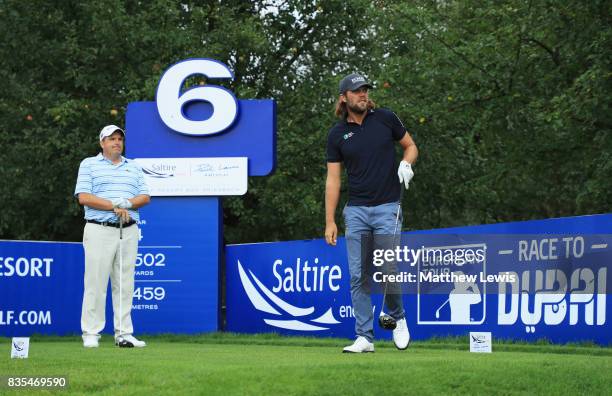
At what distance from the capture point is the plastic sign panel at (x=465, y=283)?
1085 cm

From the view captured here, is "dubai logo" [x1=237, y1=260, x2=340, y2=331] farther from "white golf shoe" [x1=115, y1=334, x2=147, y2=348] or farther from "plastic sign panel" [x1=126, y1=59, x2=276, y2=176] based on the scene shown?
"white golf shoe" [x1=115, y1=334, x2=147, y2=348]

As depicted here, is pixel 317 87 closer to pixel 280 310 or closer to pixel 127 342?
pixel 280 310

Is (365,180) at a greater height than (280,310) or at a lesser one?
greater

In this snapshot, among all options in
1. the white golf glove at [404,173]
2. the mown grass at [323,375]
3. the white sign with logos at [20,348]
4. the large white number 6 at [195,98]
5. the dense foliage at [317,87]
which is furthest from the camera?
the dense foliage at [317,87]

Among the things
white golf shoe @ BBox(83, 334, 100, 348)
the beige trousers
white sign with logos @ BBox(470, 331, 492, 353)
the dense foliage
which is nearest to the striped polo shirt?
the beige trousers

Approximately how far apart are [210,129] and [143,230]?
67.2 inches

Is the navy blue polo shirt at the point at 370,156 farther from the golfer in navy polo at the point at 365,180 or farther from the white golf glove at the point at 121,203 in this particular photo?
the white golf glove at the point at 121,203

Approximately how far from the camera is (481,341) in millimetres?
8953

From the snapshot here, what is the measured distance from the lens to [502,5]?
21.7 metres

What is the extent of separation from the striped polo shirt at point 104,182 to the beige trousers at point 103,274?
0.40 ft

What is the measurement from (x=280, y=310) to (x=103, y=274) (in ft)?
16.4

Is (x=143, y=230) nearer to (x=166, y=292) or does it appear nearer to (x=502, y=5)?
(x=166, y=292)

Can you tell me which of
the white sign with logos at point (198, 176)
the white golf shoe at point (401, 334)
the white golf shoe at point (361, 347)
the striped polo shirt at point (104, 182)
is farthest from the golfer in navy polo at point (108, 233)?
the white sign with logos at point (198, 176)

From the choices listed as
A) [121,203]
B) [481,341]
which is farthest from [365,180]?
[121,203]
